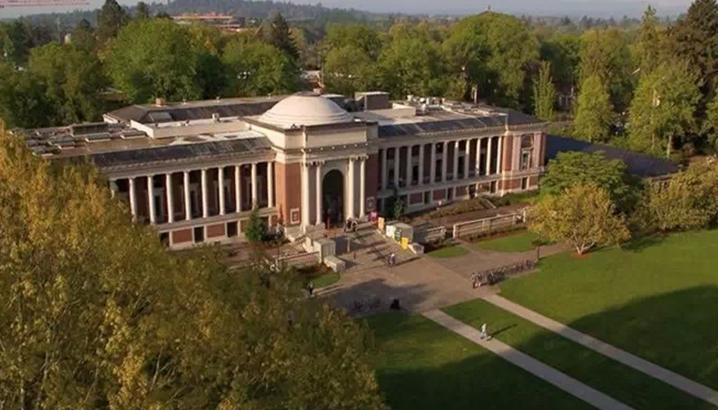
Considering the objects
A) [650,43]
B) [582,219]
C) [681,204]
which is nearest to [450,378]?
[582,219]

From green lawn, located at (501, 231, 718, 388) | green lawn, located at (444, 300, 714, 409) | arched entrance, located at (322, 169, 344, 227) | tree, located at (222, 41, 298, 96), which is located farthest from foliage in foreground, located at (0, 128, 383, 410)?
tree, located at (222, 41, 298, 96)


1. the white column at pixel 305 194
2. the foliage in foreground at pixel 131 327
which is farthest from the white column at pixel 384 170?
the foliage in foreground at pixel 131 327

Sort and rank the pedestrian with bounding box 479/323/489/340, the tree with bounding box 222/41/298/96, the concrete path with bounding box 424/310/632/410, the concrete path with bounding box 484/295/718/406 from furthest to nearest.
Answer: the tree with bounding box 222/41/298/96
the pedestrian with bounding box 479/323/489/340
the concrete path with bounding box 484/295/718/406
the concrete path with bounding box 424/310/632/410

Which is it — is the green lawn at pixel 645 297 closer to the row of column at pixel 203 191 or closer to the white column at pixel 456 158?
the white column at pixel 456 158

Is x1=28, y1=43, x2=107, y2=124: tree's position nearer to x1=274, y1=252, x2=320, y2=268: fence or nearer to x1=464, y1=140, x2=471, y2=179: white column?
x1=274, y1=252, x2=320, y2=268: fence

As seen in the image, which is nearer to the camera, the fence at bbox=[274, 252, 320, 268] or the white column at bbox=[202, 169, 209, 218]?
the fence at bbox=[274, 252, 320, 268]

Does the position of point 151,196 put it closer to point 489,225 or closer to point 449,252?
point 449,252

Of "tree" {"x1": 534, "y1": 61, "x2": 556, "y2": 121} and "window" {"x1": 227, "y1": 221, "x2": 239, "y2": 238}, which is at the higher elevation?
"tree" {"x1": 534, "y1": 61, "x2": 556, "y2": 121}
